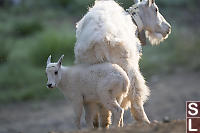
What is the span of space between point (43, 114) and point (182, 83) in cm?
425

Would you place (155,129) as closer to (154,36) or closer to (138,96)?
(138,96)

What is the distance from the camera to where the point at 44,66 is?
19000 mm

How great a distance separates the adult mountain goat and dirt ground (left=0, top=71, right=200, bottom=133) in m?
5.94

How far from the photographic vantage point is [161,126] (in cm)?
695

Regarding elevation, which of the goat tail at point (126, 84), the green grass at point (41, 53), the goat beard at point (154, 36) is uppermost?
the green grass at point (41, 53)

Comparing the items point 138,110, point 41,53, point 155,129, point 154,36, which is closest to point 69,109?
point 41,53

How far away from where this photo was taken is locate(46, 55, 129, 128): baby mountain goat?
24.4 feet

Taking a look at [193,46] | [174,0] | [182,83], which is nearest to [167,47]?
[193,46]

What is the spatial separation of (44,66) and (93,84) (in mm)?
11619

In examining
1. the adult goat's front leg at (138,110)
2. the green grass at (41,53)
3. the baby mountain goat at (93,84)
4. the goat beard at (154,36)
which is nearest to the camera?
the baby mountain goat at (93,84)

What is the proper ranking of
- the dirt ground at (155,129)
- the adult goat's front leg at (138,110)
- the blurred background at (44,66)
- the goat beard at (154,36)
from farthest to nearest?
1. the blurred background at (44,66)
2. the goat beard at (154,36)
3. the adult goat's front leg at (138,110)
4. the dirt ground at (155,129)

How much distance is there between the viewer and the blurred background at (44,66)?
51.0 ft

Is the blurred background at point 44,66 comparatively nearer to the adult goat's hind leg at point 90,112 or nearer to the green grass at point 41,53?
the green grass at point 41,53

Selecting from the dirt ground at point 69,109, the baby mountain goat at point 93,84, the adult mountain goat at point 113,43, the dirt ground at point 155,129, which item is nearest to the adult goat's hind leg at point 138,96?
the adult mountain goat at point 113,43
